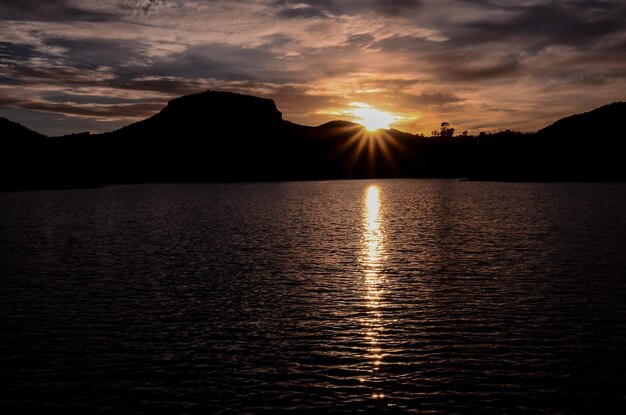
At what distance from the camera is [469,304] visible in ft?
126

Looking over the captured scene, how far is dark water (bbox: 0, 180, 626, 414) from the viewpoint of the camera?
22938 millimetres

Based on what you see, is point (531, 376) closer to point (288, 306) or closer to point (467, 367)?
point (467, 367)

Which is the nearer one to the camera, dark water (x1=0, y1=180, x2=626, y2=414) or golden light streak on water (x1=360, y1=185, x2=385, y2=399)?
dark water (x1=0, y1=180, x2=626, y2=414)

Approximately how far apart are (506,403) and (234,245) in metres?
53.9

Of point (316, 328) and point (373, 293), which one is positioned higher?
point (373, 293)

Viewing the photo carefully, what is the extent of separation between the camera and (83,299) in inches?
1588

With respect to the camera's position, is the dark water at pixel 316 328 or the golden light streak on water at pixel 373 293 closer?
the dark water at pixel 316 328

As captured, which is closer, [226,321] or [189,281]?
[226,321]

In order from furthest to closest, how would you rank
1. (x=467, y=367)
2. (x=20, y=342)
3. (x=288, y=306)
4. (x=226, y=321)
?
1. (x=288, y=306)
2. (x=226, y=321)
3. (x=20, y=342)
4. (x=467, y=367)

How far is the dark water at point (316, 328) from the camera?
2294 cm

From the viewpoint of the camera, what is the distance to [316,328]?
32688 millimetres

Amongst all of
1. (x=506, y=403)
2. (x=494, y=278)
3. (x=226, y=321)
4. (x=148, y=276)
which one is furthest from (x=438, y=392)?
(x=148, y=276)

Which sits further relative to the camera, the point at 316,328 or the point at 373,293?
the point at 373,293

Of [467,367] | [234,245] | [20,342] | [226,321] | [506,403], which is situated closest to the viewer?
[506,403]
